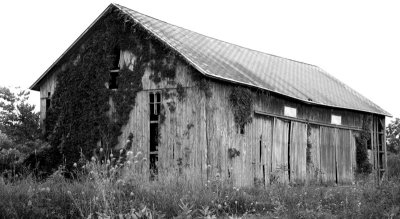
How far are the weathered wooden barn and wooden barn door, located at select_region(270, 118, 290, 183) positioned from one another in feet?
0.11

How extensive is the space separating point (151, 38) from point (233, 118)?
3518mm

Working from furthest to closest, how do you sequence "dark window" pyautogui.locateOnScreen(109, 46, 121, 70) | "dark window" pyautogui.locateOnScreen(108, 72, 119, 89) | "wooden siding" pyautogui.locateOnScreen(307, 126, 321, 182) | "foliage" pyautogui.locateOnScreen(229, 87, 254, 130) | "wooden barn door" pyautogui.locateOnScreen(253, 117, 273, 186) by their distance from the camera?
"wooden siding" pyautogui.locateOnScreen(307, 126, 321, 182) < "dark window" pyautogui.locateOnScreen(108, 72, 119, 89) < "dark window" pyautogui.locateOnScreen(109, 46, 121, 70) < "wooden barn door" pyautogui.locateOnScreen(253, 117, 273, 186) < "foliage" pyautogui.locateOnScreen(229, 87, 254, 130)

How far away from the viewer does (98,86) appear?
53.8 feet

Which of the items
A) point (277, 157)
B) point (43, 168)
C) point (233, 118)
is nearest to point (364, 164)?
point (277, 157)

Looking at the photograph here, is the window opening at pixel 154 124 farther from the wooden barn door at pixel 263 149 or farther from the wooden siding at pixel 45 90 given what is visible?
the wooden siding at pixel 45 90

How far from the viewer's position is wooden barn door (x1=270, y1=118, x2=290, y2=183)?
672 inches

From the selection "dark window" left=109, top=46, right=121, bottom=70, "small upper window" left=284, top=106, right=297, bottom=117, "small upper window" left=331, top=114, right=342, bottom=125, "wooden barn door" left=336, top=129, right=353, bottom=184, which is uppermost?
"dark window" left=109, top=46, right=121, bottom=70

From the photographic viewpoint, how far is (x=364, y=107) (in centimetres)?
2311

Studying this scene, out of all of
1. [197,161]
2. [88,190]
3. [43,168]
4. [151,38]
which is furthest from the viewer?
[43,168]

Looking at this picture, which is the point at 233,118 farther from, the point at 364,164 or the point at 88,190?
the point at 364,164

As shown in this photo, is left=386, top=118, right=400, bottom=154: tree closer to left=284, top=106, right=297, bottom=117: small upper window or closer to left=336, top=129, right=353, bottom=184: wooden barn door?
left=336, top=129, right=353, bottom=184: wooden barn door

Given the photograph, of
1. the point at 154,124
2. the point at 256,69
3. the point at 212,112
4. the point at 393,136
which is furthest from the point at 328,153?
the point at 393,136

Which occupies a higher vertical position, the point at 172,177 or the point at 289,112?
the point at 289,112

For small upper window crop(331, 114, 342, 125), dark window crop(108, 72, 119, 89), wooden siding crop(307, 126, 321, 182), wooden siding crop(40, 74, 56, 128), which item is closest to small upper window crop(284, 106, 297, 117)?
wooden siding crop(307, 126, 321, 182)
